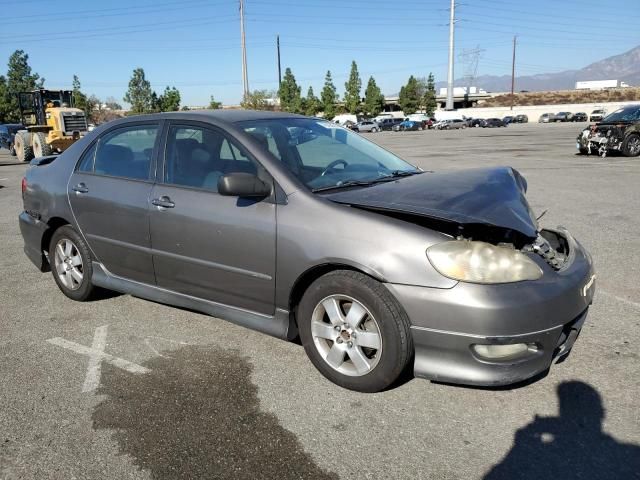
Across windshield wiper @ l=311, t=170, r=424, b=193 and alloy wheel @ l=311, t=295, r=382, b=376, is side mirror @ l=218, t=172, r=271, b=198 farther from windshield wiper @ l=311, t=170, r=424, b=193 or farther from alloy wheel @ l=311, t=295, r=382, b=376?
alloy wheel @ l=311, t=295, r=382, b=376

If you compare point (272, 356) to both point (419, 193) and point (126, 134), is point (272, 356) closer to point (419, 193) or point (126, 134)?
point (419, 193)

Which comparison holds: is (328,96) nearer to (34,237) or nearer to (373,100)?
(373,100)

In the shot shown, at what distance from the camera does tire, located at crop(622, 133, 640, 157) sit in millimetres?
16094

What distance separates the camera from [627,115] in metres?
16.3

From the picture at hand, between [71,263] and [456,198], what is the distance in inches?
132

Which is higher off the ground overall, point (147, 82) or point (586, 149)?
point (147, 82)

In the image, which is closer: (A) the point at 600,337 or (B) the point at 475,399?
(B) the point at 475,399

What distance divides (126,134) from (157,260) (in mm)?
1163

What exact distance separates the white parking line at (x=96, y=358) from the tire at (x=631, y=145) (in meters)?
16.4

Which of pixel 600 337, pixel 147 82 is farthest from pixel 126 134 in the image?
pixel 147 82


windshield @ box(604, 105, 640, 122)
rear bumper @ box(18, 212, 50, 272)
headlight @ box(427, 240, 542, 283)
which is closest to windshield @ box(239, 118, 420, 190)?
headlight @ box(427, 240, 542, 283)

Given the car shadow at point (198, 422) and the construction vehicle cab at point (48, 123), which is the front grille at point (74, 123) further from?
the car shadow at point (198, 422)

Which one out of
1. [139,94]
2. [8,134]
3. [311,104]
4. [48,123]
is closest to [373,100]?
[311,104]

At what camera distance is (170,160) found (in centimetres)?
392
